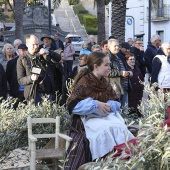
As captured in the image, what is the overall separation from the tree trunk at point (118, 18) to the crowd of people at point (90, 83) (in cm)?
422

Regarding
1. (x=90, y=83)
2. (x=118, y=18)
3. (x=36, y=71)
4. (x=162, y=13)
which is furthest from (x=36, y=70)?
(x=162, y=13)

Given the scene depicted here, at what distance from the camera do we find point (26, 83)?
7938 mm

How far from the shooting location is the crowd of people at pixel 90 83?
18.7 ft

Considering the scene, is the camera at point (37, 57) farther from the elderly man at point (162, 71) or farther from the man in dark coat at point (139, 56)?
the man in dark coat at point (139, 56)

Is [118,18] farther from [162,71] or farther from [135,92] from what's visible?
[135,92]

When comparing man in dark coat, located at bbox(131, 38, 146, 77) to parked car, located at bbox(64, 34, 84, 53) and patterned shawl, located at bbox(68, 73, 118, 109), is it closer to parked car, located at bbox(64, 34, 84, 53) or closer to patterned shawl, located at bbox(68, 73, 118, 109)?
patterned shawl, located at bbox(68, 73, 118, 109)

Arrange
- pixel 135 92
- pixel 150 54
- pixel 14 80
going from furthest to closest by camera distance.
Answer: pixel 150 54 → pixel 135 92 → pixel 14 80

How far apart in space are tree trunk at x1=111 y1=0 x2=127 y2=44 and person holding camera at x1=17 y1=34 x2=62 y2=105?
28.3 ft

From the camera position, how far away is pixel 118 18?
16703mm

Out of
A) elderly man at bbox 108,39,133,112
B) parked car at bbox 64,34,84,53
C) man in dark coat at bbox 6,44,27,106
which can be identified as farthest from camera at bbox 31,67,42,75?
parked car at bbox 64,34,84,53

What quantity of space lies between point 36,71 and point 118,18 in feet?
30.8

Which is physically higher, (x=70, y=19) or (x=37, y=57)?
(x=70, y=19)

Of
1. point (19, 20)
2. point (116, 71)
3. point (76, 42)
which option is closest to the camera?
point (116, 71)

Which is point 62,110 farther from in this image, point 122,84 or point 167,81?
point 167,81
